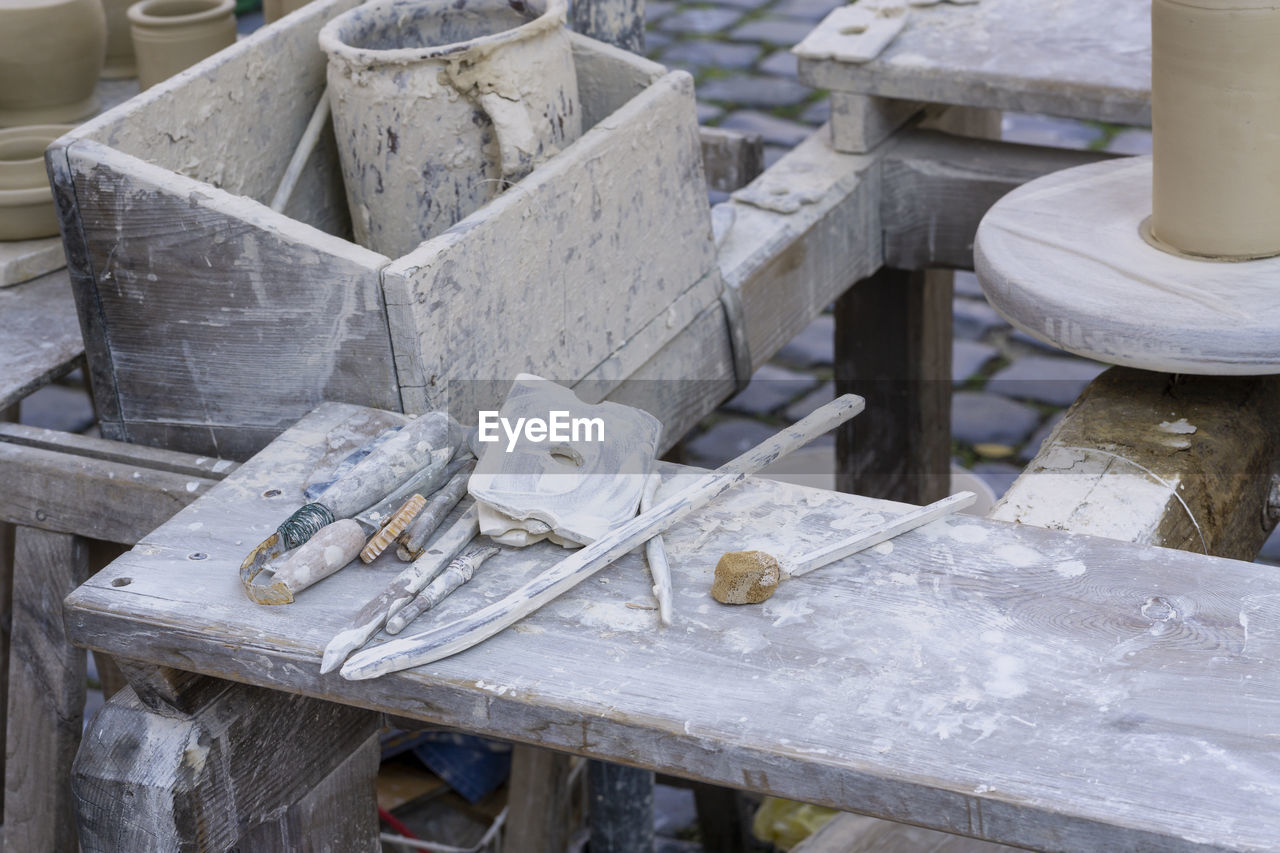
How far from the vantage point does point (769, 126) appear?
373cm

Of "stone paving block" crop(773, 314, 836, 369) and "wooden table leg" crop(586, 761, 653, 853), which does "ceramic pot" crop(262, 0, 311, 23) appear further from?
"stone paving block" crop(773, 314, 836, 369)

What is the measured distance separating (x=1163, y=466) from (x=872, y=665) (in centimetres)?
51

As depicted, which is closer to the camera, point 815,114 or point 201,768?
point 201,768

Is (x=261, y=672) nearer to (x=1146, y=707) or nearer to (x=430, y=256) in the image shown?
(x=430, y=256)

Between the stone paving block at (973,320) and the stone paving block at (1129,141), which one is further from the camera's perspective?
the stone paving block at (1129,141)

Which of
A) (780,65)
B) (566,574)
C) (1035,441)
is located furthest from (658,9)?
(566,574)

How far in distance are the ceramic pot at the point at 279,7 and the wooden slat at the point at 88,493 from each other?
81 centimetres

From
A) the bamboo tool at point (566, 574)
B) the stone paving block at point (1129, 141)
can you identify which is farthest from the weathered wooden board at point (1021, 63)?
the stone paving block at point (1129, 141)

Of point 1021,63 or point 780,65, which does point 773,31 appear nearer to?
point 780,65

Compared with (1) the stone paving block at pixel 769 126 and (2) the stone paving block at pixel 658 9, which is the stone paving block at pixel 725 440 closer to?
(1) the stone paving block at pixel 769 126

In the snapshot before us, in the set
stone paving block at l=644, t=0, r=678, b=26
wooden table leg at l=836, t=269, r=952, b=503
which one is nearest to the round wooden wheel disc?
wooden table leg at l=836, t=269, r=952, b=503

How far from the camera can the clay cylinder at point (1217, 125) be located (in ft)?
4.08

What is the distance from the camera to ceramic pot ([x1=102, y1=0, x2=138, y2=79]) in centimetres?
231

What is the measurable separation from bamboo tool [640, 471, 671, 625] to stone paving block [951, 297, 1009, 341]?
237 cm
